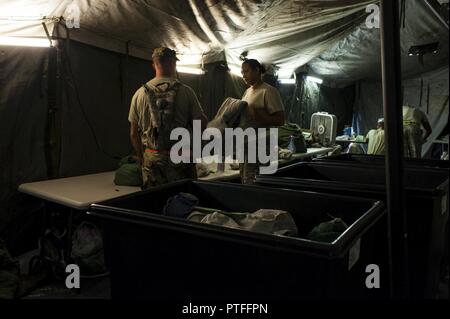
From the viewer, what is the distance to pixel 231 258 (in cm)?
98

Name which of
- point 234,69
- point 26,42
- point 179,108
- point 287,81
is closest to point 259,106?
point 179,108

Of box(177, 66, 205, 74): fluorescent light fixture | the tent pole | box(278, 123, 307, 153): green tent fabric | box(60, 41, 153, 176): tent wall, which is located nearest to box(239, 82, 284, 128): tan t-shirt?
box(60, 41, 153, 176): tent wall

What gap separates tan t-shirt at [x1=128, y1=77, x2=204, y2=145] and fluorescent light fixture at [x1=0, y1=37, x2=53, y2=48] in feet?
3.39

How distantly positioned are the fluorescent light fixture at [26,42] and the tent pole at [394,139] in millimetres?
2863

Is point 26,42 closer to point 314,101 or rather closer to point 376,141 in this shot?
point 376,141

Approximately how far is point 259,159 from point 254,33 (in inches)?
64.1

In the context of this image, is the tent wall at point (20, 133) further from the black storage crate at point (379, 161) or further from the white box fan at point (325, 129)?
the white box fan at point (325, 129)

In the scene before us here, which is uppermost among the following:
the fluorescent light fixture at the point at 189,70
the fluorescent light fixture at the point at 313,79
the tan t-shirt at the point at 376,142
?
the fluorescent light fixture at the point at 313,79

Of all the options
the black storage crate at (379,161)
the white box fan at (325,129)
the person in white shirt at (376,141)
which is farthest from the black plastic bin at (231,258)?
the white box fan at (325,129)

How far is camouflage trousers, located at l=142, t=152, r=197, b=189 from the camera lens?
251 cm

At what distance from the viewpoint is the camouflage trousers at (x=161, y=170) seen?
2514 millimetres

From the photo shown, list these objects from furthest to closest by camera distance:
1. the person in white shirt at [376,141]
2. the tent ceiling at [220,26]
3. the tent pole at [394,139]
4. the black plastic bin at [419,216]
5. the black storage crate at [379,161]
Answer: the person in white shirt at [376,141] < the tent ceiling at [220,26] < the black storage crate at [379,161] < the black plastic bin at [419,216] < the tent pole at [394,139]

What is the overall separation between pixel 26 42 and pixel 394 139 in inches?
117

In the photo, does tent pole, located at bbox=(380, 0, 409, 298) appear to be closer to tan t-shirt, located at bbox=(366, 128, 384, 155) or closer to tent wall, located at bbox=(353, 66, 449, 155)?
tan t-shirt, located at bbox=(366, 128, 384, 155)
